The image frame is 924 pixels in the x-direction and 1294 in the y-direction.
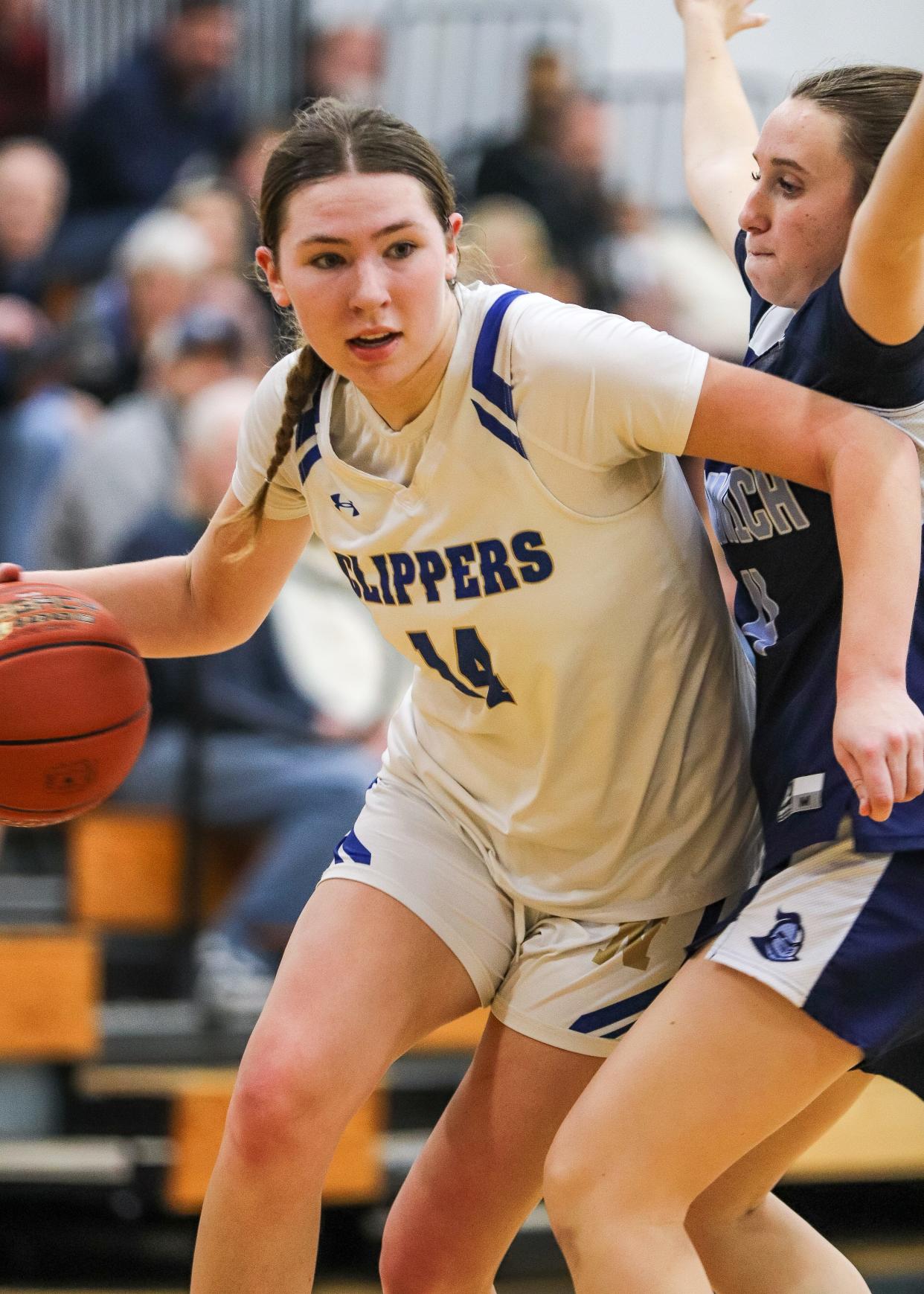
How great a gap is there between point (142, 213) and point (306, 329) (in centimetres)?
507

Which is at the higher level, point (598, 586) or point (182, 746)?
point (598, 586)

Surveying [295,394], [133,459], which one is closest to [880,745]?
[295,394]

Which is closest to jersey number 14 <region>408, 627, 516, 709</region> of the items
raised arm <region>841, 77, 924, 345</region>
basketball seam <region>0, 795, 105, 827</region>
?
basketball seam <region>0, 795, 105, 827</region>

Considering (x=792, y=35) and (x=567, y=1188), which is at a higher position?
(x=567, y=1188)

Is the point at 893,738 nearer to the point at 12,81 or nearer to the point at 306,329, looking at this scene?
the point at 306,329

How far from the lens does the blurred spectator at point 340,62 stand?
784 centimetres

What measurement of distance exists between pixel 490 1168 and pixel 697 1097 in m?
0.45

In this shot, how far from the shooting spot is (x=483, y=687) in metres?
2.28

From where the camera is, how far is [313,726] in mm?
4594

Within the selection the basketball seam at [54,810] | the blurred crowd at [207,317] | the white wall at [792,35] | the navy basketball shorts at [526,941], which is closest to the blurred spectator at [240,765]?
the blurred crowd at [207,317]

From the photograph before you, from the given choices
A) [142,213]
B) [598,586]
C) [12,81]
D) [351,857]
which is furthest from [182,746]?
[12,81]

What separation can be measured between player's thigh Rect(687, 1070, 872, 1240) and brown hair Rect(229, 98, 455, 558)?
4.26ft

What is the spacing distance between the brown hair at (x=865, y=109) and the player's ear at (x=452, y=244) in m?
0.49

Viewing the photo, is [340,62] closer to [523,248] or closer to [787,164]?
[523,248]
